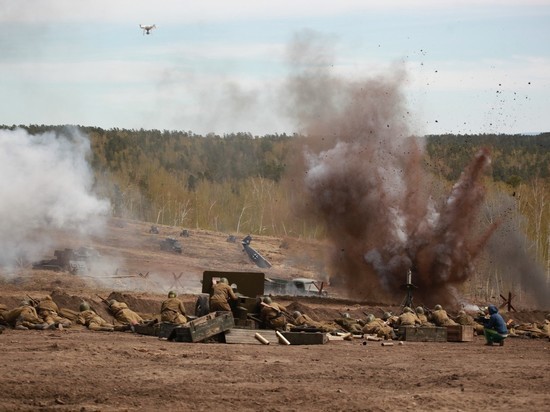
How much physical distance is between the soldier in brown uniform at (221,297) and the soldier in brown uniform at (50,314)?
4.09 meters

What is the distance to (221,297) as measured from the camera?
2822 centimetres

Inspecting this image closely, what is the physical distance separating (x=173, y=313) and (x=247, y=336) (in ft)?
8.01

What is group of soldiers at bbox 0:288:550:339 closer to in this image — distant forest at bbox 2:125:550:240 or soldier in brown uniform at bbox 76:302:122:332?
soldier in brown uniform at bbox 76:302:122:332

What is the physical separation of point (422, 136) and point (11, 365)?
29.5 m

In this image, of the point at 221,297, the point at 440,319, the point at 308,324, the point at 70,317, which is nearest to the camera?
the point at 221,297

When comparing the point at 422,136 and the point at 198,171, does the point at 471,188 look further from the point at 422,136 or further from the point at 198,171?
the point at 198,171

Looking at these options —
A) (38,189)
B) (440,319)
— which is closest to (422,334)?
(440,319)

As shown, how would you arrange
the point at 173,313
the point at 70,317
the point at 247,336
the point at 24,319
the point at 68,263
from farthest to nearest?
the point at 68,263 < the point at 70,317 < the point at 24,319 < the point at 173,313 < the point at 247,336

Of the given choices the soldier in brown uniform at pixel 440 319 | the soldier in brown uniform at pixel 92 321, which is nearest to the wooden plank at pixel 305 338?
the soldier in brown uniform at pixel 92 321

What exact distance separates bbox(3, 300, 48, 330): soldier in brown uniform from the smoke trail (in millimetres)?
12964

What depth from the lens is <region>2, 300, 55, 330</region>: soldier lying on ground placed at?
2848 centimetres

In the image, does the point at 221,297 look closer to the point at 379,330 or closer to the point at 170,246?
the point at 379,330

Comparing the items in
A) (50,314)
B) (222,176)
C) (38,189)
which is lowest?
(50,314)

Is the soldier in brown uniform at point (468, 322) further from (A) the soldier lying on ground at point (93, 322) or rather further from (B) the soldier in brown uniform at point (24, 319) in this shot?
Answer: (B) the soldier in brown uniform at point (24, 319)
